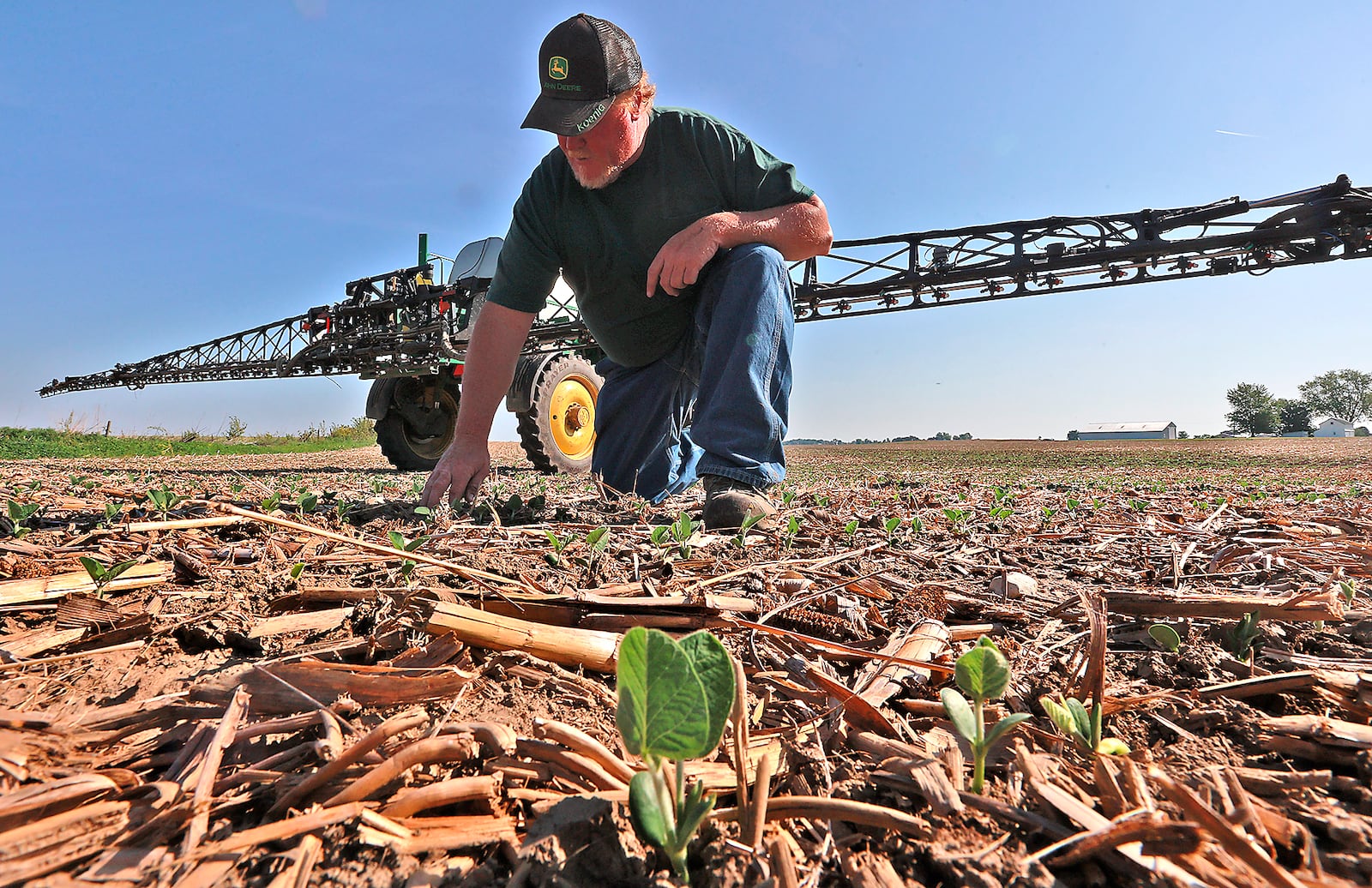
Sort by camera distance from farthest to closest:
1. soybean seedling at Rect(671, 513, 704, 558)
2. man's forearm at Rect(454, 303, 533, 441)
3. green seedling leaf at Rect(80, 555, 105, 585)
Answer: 1. man's forearm at Rect(454, 303, 533, 441)
2. soybean seedling at Rect(671, 513, 704, 558)
3. green seedling leaf at Rect(80, 555, 105, 585)

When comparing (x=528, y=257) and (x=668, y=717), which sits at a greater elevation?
(x=528, y=257)

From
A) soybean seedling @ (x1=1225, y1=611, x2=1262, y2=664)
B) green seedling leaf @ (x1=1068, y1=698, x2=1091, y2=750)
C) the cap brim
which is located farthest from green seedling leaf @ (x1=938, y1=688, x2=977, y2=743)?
the cap brim

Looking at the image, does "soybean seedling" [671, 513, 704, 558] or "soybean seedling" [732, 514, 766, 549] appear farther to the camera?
"soybean seedling" [732, 514, 766, 549]

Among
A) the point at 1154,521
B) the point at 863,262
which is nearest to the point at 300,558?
the point at 1154,521

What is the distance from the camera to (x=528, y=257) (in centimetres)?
282

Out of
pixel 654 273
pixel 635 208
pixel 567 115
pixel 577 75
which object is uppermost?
pixel 577 75

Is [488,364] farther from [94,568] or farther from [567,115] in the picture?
[94,568]

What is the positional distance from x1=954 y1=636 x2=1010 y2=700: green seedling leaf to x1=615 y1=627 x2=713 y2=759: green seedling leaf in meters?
0.29

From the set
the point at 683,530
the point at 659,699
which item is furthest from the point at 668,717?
the point at 683,530

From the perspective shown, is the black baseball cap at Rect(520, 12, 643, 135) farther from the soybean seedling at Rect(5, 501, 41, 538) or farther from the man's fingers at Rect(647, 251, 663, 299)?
the soybean seedling at Rect(5, 501, 41, 538)

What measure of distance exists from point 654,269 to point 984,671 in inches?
75.9

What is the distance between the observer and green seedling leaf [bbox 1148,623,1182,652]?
0.91 m

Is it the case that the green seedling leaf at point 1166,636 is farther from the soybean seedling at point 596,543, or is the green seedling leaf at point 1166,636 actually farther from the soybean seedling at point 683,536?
the soybean seedling at point 596,543

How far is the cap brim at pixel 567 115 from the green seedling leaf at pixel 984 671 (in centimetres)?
230
